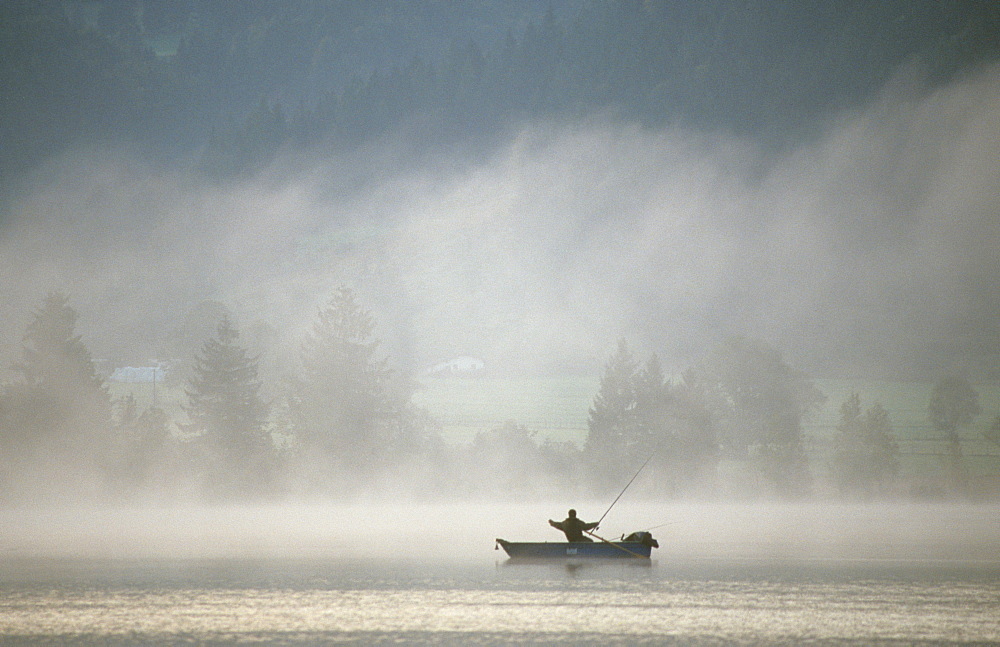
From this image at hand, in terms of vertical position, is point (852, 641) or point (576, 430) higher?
point (576, 430)

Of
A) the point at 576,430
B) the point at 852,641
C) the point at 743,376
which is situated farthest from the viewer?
the point at 576,430

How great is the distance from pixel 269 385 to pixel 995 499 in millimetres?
100857

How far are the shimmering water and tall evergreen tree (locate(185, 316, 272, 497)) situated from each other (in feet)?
163

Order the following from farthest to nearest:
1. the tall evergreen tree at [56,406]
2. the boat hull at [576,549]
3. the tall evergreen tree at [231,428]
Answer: the tall evergreen tree at [231,428], the tall evergreen tree at [56,406], the boat hull at [576,549]

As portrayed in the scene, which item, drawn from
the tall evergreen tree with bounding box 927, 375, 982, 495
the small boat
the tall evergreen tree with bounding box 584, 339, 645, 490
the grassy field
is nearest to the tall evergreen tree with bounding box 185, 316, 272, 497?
the tall evergreen tree with bounding box 584, 339, 645, 490

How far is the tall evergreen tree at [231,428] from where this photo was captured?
105 m

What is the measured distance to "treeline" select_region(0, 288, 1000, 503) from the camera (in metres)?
102

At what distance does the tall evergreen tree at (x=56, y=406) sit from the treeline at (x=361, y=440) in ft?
0.45

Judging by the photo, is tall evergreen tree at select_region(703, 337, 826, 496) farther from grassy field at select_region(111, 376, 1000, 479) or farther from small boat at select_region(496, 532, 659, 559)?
small boat at select_region(496, 532, 659, 559)

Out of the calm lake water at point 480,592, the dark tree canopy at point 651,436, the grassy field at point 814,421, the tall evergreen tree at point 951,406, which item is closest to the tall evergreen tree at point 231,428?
the calm lake water at point 480,592

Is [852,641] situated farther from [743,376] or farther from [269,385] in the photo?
[269,385]

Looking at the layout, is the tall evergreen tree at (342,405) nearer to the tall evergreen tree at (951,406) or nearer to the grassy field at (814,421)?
the grassy field at (814,421)

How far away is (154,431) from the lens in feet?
344

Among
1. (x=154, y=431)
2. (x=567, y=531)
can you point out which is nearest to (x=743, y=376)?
(x=154, y=431)
